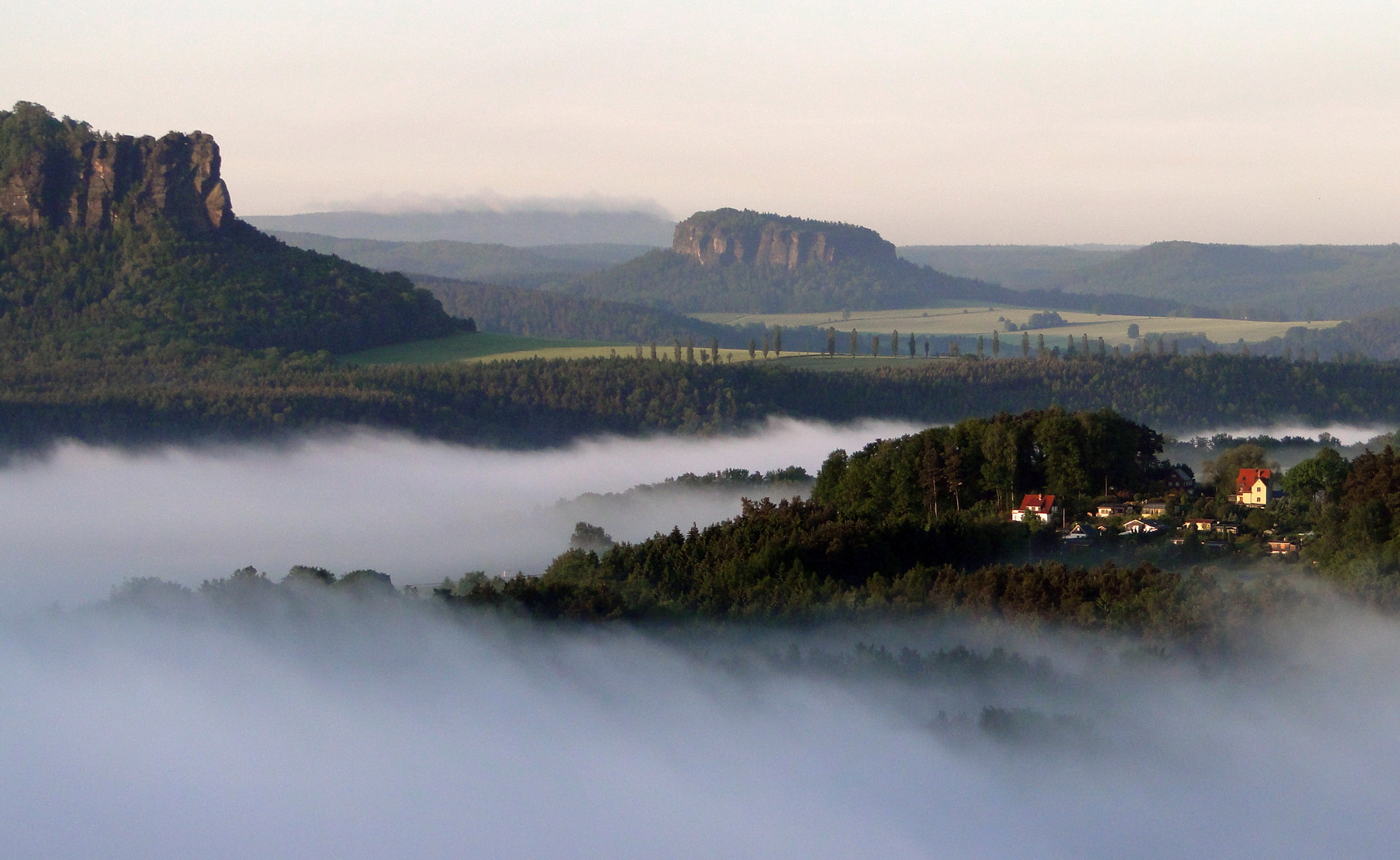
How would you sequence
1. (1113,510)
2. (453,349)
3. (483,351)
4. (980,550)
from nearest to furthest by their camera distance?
(980,550) → (1113,510) → (483,351) → (453,349)

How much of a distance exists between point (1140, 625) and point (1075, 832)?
37.8 feet

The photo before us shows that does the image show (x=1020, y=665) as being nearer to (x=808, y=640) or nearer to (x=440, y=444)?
(x=808, y=640)

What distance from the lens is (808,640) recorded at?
5481cm

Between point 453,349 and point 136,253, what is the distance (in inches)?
1183

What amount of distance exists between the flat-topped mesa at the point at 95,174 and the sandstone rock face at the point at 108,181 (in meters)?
0.07

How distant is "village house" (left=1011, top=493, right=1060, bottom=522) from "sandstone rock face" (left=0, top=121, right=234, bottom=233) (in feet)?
414

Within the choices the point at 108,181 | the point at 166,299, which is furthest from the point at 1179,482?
the point at 108,181

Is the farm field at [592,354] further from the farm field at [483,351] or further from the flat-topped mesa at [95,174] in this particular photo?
the flat-topped mesa at [95,174]

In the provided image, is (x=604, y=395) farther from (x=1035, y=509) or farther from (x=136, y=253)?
(x=1035, y=509)

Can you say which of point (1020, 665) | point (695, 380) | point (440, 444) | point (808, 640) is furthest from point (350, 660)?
point (695, 380)

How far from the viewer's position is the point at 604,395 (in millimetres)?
166375

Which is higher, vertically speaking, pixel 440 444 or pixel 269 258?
pixel 269 258

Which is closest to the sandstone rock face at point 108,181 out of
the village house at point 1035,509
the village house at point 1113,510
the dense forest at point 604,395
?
the dense forest at point 604,395

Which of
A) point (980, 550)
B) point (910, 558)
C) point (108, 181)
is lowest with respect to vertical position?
point (910, 558)
